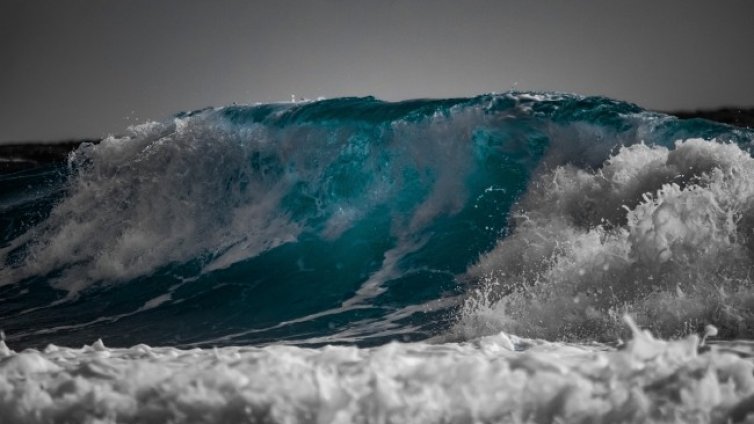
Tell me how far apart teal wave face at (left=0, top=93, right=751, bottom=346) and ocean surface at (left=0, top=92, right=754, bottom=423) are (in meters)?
0.03

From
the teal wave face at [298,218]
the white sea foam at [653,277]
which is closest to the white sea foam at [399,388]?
the white sea foam at [653,277]

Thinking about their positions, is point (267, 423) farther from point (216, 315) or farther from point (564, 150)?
point (564, 150)

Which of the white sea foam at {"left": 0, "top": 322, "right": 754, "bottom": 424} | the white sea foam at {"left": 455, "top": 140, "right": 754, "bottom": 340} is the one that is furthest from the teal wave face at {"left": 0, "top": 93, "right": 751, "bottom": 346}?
the white sea foam at {"left": 0, "top": 322, "right": 754, "bottom": 424}

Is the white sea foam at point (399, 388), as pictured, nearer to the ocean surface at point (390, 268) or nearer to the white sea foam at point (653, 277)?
the ocean surface at point (390, 268)

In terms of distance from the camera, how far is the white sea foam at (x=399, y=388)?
53.8 inches

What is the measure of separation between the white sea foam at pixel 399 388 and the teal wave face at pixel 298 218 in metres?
2.82

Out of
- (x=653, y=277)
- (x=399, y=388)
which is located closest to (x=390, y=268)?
(x=653, y=277)

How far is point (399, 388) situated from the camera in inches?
57.8

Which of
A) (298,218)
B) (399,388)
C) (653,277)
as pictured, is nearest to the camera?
(399,388)

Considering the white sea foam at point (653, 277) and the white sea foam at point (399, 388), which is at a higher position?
the white sea foam at point (399, 388)

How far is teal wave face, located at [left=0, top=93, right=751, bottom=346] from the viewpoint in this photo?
17.1 feet

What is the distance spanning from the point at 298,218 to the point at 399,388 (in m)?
5.50

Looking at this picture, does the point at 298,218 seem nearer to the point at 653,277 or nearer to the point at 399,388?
the point at 653,277

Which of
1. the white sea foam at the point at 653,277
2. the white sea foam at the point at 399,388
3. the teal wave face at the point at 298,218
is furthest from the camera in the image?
the teal wave face at the point at 298,218
